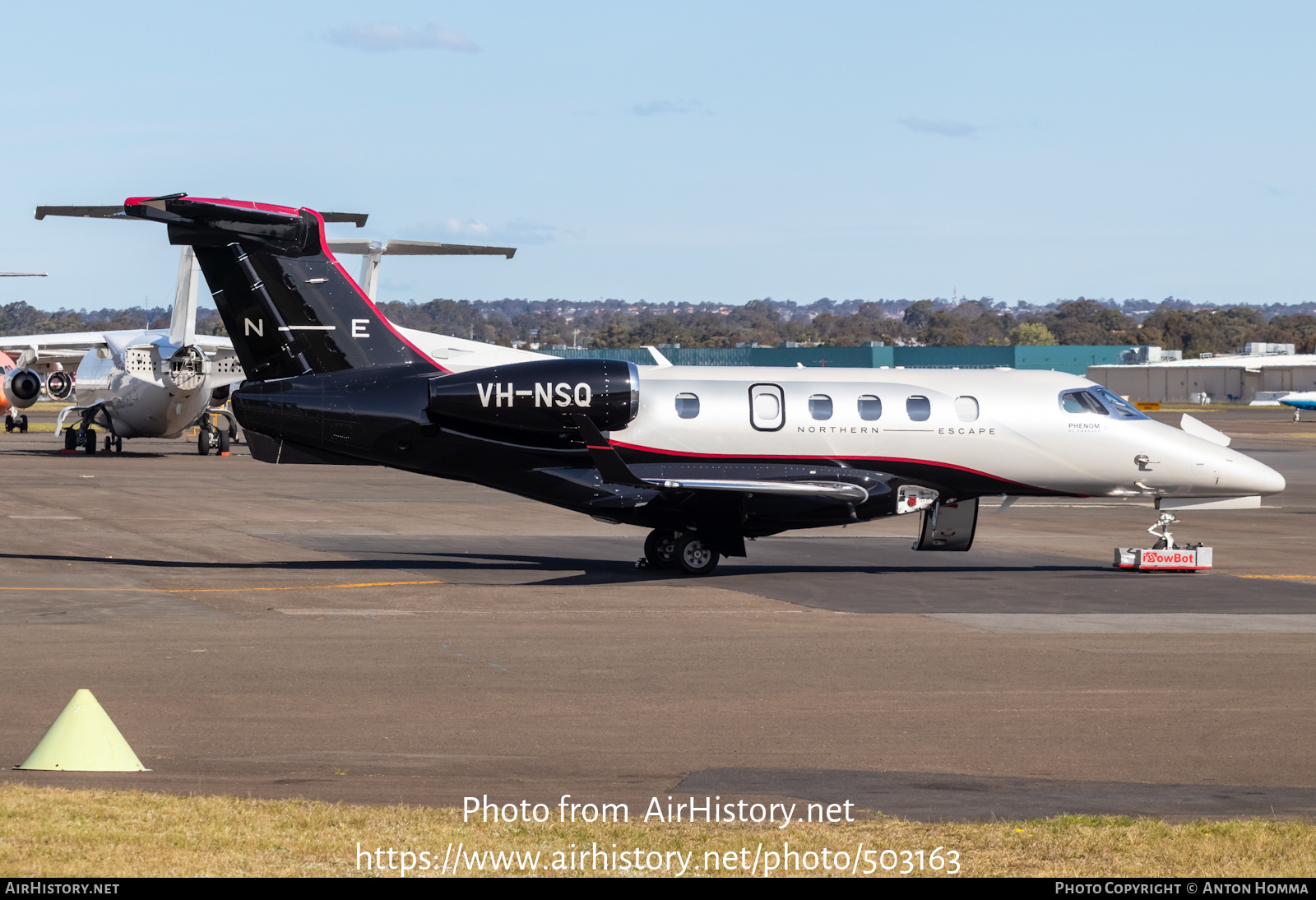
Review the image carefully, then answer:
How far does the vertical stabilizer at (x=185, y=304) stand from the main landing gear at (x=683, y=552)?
29.5 metres

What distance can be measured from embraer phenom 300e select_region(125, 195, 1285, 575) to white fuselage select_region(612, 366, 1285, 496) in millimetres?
29

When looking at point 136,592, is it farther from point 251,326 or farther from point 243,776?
point 243,776

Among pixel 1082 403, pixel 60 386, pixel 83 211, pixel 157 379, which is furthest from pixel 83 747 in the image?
pixel 60 386

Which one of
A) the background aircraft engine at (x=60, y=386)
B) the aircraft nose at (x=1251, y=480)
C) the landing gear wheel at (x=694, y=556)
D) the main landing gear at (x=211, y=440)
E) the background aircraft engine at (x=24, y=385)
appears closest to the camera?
the landing gear wheel at (x=694, y=556)

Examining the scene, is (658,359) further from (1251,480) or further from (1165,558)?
(1251,480)

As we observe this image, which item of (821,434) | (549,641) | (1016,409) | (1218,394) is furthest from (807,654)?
(1218,394)

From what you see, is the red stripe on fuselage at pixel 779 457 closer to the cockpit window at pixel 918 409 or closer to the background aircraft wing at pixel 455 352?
the cockpit window at pixel 918 409

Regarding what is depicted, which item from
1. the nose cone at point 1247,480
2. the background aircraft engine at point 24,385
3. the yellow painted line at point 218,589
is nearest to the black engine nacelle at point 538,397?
the yellow painted line at point 218,589

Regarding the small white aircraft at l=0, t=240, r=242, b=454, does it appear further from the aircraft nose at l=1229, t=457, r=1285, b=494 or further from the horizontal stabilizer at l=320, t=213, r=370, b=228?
the aircraft nose at l=1229, t=457, r=1285, b=494

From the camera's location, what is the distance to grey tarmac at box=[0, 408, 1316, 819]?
10.4m

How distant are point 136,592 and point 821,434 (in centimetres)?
1036

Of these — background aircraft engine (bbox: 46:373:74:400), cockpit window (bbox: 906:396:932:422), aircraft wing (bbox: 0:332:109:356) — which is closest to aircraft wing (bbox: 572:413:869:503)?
cockpit window (bbox: 906:396:932:422)

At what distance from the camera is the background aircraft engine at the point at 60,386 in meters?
65.0

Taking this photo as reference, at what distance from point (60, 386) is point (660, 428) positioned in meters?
51.4
